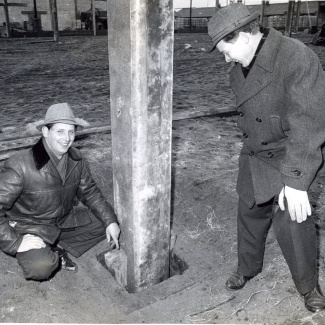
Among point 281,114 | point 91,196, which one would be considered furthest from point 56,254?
point 281,114

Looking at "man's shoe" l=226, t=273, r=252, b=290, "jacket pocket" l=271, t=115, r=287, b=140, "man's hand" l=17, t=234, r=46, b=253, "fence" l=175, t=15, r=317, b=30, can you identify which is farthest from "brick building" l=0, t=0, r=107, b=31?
"jacket pocket" l=271, t=115, r=287, b=140

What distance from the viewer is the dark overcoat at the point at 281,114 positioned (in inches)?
79.3

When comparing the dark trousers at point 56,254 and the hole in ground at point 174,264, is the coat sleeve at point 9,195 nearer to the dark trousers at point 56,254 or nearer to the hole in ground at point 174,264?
the dark trousers at point 56,254

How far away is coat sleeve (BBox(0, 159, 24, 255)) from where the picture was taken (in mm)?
2898

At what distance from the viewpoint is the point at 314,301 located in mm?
2604

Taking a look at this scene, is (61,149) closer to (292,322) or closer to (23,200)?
(23,200)

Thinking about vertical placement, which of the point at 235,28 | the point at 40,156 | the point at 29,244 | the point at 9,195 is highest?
the point at 235,28

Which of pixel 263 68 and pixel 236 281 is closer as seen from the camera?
pixel 263 68

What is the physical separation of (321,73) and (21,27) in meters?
30.5

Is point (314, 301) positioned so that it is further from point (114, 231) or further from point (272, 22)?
point (272, 22)

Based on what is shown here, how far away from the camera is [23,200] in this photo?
313cm

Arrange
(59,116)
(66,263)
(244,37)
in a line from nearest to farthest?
(244,37) < (59,116) < (66,263)

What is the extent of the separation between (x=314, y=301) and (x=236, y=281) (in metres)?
0.57

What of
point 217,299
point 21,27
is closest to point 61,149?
point 217,299
